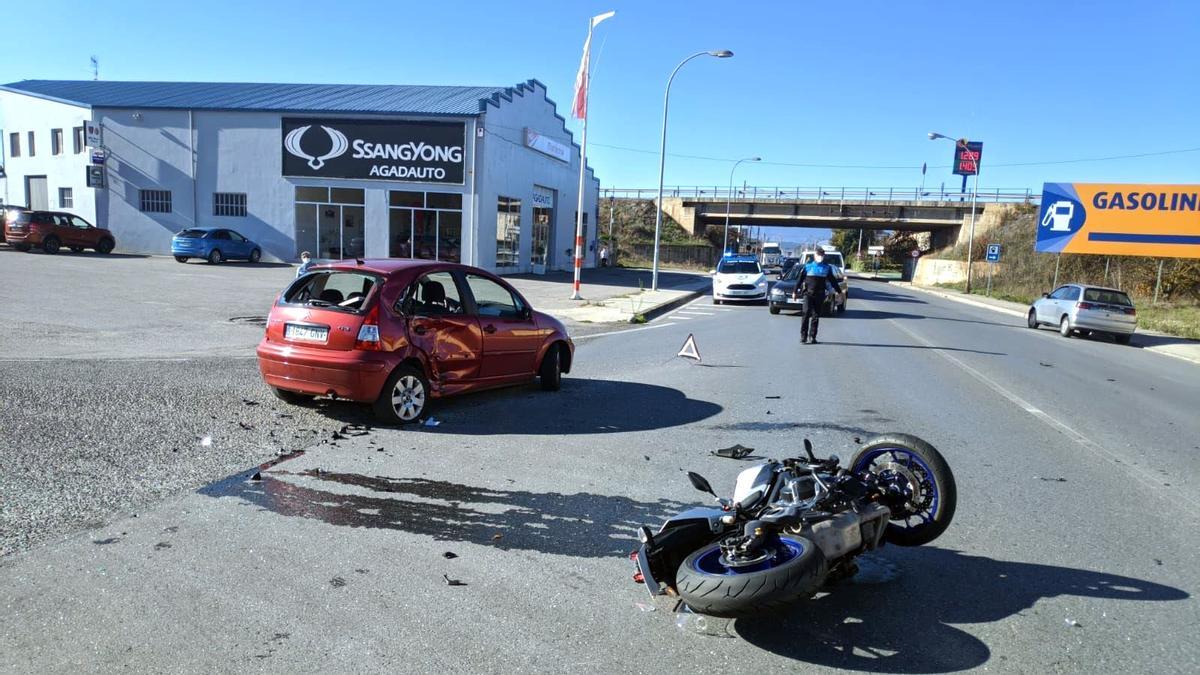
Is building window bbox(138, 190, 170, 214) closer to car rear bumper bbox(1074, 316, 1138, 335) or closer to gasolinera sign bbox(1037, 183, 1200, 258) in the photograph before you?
car rear bumper bbox(1074, 316, 1138, 335)

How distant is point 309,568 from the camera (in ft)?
13.0

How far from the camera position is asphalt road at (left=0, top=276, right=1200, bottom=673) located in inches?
127

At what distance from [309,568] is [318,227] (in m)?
33.4

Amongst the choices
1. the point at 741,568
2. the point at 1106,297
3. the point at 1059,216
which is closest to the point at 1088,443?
the point at 741,568

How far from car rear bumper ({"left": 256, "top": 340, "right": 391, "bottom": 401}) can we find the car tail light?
0.05 metres

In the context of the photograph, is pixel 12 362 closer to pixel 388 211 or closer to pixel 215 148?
pixel 388 211

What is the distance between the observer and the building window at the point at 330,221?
1345 inches

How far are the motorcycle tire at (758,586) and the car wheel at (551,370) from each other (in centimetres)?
560

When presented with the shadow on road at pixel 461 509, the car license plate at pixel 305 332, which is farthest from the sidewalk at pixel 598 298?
the shadow on road at pixel 461 509

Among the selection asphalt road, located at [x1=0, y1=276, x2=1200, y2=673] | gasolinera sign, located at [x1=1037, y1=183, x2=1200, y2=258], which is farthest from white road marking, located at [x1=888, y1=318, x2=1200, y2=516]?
gasolinera sign, located at [x1=1037, y1=183, x2=1200, y2=258]

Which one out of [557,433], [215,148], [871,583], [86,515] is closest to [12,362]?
[86,515]

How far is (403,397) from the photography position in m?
7.02

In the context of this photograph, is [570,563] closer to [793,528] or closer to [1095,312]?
[793,528]

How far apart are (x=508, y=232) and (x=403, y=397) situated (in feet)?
96.5
